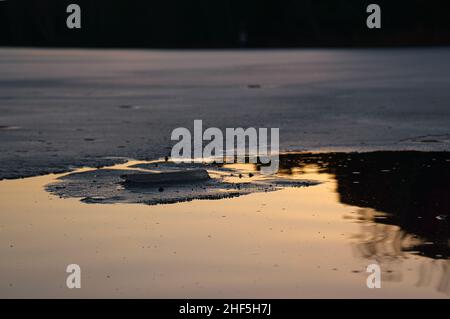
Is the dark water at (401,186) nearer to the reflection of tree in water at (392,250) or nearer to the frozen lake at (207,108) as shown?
the reflection of tree in water at (392,250)

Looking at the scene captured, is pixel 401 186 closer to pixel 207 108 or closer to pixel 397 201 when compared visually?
pixel 397 201

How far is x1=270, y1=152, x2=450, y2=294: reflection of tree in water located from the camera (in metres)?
8.34

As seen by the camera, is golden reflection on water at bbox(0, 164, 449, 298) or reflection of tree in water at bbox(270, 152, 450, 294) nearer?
golden reflection on water at bbox(0, 164, 449, 298)

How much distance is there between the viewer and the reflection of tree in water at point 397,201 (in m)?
8.34
